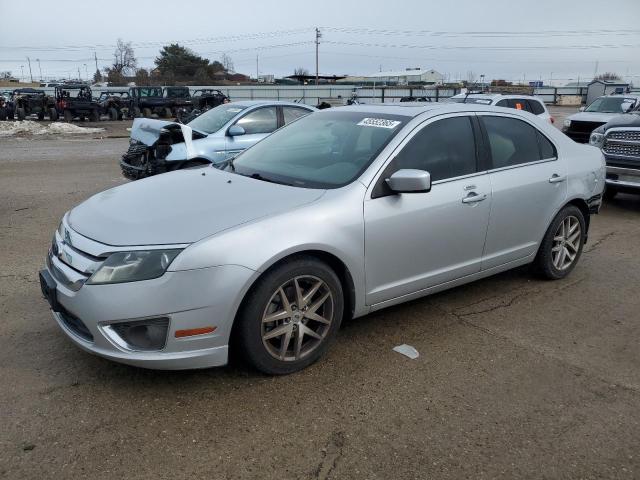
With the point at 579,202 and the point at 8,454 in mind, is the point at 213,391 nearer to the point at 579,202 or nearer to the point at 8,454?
the point at 8,454

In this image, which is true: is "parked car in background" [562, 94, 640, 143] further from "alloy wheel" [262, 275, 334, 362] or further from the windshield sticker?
"alloy wheel" [262, 275, 334, 362]

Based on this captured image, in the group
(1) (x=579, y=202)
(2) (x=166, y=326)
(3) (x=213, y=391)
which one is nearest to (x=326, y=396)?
(3) (x=213, y=391)

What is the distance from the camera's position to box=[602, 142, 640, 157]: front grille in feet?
27.1

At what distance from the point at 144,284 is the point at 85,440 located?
0.81 meters

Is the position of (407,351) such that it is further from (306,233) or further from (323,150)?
(323,150)

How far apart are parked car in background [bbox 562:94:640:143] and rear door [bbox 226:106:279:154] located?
27.9ft

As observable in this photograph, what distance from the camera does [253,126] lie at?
9.55m

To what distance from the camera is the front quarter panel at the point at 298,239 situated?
298cm

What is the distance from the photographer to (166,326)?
2.96 meters

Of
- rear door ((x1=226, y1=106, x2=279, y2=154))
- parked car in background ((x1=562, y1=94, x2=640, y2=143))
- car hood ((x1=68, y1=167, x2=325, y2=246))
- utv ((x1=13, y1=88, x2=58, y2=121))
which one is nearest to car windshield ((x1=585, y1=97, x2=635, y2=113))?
parked car in background ((x1=562, y1=94, x2=640, y2=143))

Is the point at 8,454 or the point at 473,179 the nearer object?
the point at 8,454

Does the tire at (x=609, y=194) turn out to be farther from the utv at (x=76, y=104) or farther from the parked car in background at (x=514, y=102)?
the utv at (x=76, y=104)

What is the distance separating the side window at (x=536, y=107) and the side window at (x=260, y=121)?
24.2 feet

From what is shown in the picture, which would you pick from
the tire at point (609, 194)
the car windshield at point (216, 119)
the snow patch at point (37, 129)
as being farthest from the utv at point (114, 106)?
the tire at point (609, 194)
